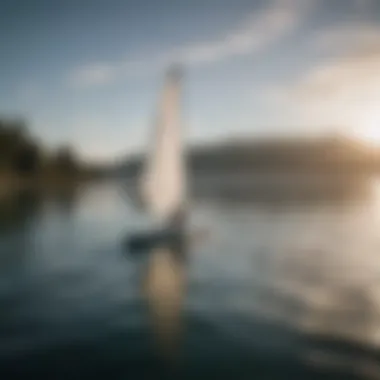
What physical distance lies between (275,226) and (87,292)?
1.83 meters

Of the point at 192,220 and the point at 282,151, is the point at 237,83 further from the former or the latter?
the point at 192,220

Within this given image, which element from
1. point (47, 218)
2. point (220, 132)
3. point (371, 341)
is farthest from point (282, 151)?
point (47, 218)

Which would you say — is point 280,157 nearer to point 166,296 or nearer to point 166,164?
point 166,164

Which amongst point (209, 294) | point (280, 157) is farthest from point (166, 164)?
point (209, 294)

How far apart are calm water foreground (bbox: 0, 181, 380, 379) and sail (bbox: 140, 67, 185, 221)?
0.15m

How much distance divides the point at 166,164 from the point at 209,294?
3.08 ft

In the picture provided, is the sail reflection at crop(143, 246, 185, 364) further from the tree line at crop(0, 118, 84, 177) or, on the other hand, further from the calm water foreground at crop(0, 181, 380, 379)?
the tree line at crop(0, 118, 84, 177)

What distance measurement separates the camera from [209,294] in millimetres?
3482

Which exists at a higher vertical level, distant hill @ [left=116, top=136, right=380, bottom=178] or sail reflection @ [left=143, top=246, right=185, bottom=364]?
distant hill @ [left=116, top=136, right=380, bottom=178]

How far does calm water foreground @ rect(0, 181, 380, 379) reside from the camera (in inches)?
117

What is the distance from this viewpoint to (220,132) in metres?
3.69

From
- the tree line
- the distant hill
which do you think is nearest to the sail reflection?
the distant hill

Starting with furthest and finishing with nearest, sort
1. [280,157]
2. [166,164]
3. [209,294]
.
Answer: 1. [280,157]
2. [166,164]
3. [209,294]

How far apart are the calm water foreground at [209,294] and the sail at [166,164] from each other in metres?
0.15
